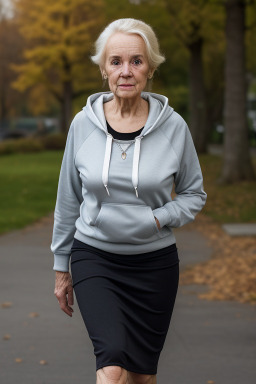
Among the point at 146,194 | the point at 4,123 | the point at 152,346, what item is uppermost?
the point at 146,194

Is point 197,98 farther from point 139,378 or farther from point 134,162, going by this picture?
point 134,162

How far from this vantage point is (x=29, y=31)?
4819 cm

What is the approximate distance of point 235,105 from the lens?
20906 mm

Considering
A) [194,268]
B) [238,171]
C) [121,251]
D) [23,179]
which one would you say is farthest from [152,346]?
[23,179]

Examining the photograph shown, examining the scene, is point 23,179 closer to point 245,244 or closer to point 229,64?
point 229,64

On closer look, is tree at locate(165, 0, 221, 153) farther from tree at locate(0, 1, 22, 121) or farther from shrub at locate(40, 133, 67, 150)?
tree at locate(0, 1, 22, 121)

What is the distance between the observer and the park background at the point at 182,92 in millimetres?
12938

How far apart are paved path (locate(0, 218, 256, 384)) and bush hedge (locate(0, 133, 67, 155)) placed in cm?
3371

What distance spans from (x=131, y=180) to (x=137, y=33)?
0.61 m

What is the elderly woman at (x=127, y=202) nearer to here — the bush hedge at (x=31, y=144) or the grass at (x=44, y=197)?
the grass at (x=44, y=197)

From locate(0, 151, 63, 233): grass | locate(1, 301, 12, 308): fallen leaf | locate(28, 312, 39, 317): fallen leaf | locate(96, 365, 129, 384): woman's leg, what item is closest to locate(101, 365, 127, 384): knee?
locate(96, 365, 129, 384): woman's leg

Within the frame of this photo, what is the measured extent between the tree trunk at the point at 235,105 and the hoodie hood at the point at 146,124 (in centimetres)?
1693

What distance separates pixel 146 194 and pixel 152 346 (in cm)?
71

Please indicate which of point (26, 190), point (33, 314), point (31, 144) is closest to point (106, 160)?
point (33, 314)
